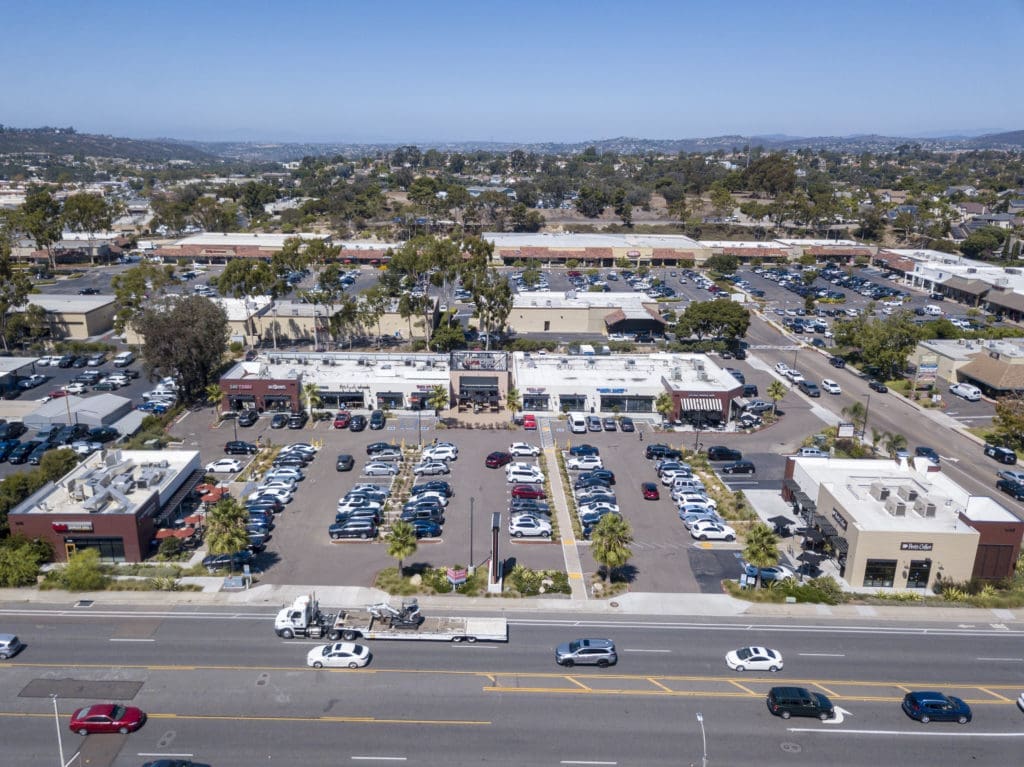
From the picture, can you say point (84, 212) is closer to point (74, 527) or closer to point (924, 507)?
point (74, 527)

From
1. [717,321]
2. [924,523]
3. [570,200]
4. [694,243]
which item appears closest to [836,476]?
[924,523]

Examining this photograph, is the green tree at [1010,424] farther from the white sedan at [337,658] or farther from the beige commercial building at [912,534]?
the white sedan at [337,658]

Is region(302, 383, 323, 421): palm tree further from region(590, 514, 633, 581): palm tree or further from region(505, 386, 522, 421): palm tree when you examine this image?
region(590, 514, 633, 581): palm tree

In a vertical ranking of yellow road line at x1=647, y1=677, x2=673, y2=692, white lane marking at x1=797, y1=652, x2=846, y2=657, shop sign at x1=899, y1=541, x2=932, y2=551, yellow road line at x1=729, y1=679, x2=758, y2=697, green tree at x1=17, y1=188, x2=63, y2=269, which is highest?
green tree at x1=17, y1=188, x2=63, y2=269

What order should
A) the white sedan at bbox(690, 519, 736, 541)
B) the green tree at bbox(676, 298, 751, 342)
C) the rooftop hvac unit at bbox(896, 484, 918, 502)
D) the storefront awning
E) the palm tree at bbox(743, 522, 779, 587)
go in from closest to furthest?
the palm tree at bbox(743, 522, 779, 587) → the rooftop hvac unit at bbox(896, 484, 918, 502) → the white sedan at bbox(690, 519, 736, 541) → the storefront awning → the green tree at bbox(676, 298, 751, 342)

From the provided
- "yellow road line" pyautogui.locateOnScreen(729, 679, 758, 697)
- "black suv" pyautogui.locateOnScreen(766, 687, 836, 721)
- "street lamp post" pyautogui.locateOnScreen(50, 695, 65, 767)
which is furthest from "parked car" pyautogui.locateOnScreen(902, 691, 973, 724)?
"street lamp post" pyautogui.locateOnScreen(50, 695, 65, 767)
